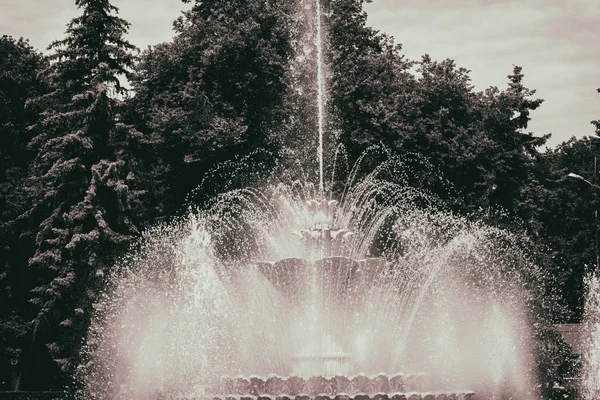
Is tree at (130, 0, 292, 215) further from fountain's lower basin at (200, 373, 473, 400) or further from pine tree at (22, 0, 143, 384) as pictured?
fountain's lower basin at (200, 373, 473, 400)

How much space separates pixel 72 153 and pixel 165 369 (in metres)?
15.0

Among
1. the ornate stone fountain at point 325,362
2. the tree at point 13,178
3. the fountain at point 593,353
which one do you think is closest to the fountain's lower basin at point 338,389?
the ornate stone fountain at point 325,362

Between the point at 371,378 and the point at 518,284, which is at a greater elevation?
the point at 518,284

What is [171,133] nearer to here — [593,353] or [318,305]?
[593,353]

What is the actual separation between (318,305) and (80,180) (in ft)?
69.4

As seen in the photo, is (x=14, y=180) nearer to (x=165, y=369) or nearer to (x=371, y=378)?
(x=165, y=369)

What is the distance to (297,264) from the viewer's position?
19109 millimetres

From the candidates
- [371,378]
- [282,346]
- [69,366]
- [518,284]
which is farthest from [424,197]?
[371,378]

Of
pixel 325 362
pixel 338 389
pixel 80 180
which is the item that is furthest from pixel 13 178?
pixel 338 389

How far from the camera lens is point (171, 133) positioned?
132 ft

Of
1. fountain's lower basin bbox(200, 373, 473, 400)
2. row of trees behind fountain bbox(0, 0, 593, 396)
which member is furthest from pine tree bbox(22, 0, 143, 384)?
fountain's lower basin bbox(200, 373, 473, 400)

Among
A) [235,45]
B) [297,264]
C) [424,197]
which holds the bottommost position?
[297,264]

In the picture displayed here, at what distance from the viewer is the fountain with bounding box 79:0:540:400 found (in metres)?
19.2

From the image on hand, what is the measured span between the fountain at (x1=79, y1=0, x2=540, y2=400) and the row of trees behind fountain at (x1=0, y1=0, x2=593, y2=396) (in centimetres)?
164
